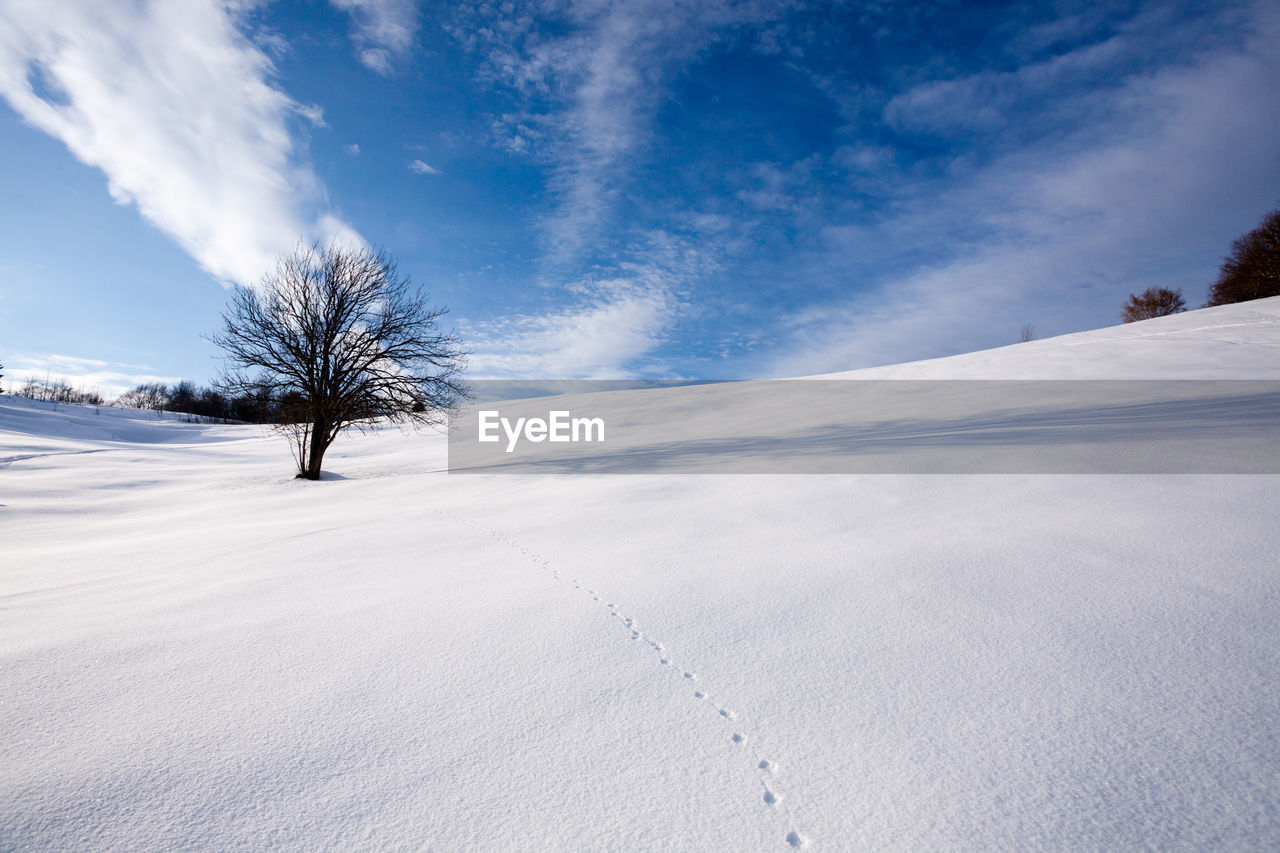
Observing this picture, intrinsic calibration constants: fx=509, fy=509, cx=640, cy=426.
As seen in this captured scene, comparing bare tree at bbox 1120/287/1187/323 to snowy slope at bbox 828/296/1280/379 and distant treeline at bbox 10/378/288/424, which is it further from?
distant treeline at bbox 10/378/288/424

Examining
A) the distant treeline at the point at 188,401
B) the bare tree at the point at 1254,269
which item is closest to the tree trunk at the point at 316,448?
the distant treeline at the point at 188,401

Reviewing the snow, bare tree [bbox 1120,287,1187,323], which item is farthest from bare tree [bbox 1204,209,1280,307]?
the snow

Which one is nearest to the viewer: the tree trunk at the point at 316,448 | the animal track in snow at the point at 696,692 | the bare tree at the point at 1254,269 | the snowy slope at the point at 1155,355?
the animal track in snow at the point at 696,692

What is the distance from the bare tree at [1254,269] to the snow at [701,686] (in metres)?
39.6

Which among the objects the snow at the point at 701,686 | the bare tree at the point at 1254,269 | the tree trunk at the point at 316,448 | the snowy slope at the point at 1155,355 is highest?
the bare tree at the point at 1254,269

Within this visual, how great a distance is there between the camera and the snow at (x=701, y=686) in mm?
1478

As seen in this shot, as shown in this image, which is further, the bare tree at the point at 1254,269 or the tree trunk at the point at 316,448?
the bare tree at the point at 1254,269

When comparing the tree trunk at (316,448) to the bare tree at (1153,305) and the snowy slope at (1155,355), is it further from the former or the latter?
the bare tree at (1153,305)

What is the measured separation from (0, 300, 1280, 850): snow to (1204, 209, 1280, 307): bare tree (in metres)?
39.6

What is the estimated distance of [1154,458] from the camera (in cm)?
459

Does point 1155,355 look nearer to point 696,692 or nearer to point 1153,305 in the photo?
point 696,692

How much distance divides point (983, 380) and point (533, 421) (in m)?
15.1

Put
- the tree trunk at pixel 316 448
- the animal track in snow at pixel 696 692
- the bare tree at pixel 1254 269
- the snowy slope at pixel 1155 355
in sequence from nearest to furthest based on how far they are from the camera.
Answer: the animal track in snow at pixel 696 692
the snowy slope at pixel 1155 355
the tree trunk at pixel 316 448
the bare tree at pixel 1254 269

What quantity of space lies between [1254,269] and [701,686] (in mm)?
45790
